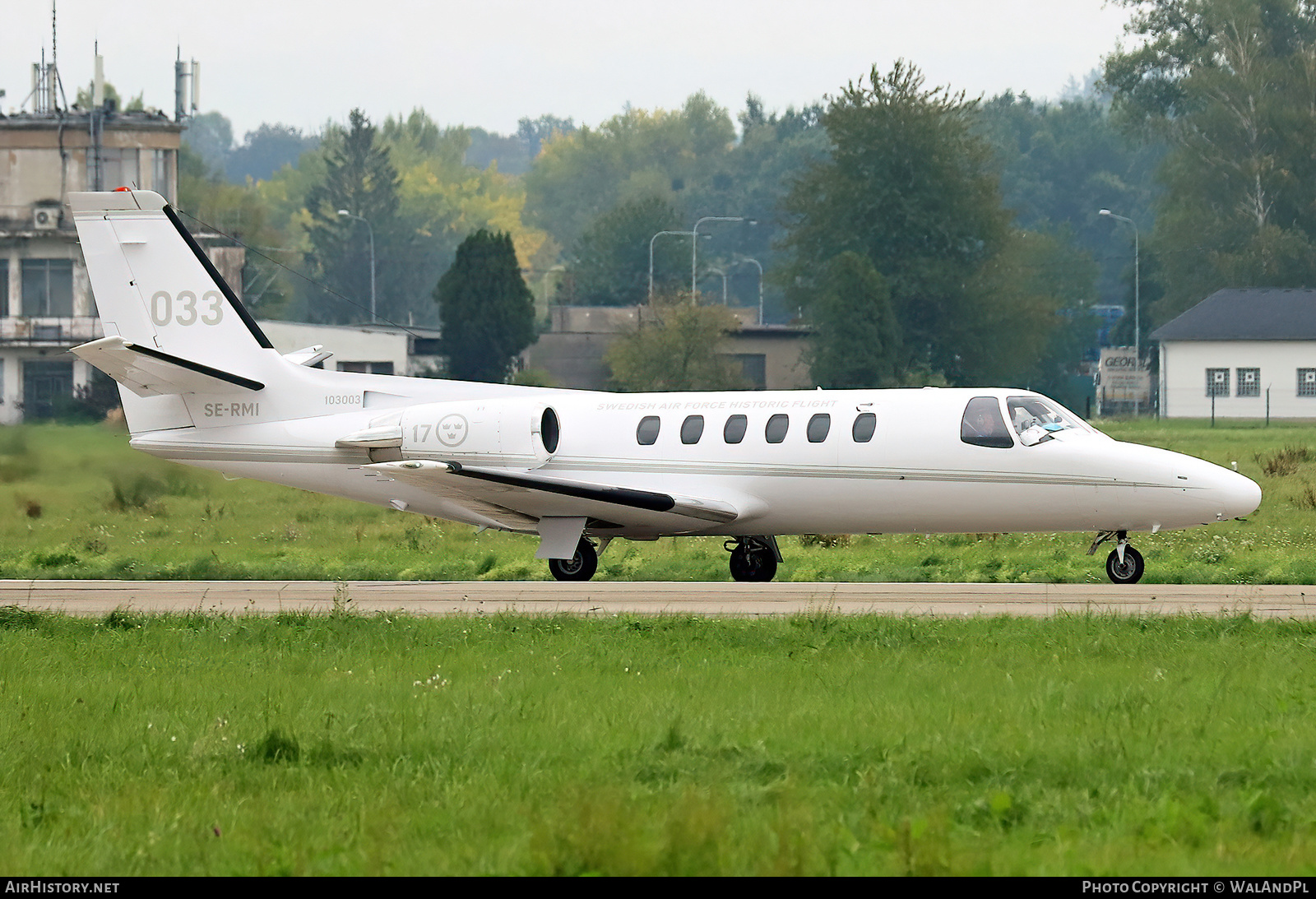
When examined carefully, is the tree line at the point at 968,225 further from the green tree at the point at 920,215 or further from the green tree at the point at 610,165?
the green tree at the point at 610,165

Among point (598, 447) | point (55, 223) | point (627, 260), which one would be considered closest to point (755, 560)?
point (598, 447)

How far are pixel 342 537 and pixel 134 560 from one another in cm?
642

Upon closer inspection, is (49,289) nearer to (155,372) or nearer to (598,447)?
(155,372)

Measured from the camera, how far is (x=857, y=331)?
72.9 m

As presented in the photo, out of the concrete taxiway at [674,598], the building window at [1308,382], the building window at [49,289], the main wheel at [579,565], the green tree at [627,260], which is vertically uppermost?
the green tree at [627,260]

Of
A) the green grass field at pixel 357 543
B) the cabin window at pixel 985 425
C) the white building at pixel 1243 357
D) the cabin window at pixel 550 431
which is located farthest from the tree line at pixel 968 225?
the cabin window at pixel 985 425

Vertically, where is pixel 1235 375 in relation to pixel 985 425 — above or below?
above

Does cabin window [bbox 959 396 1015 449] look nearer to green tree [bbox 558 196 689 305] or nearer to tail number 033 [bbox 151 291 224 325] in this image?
tail number 033 [bbox 151 291 224 325]

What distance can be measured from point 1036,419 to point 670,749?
11881mm

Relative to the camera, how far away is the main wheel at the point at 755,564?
2367cm

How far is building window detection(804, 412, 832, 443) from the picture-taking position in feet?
72.5

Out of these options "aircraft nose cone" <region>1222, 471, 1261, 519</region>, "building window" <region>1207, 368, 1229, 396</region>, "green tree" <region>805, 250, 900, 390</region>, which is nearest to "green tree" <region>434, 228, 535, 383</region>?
"green tree" <region>805, 250, 900, 390</region>

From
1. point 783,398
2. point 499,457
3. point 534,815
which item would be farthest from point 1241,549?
point 534,815

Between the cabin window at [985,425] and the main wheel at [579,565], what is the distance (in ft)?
17.6
